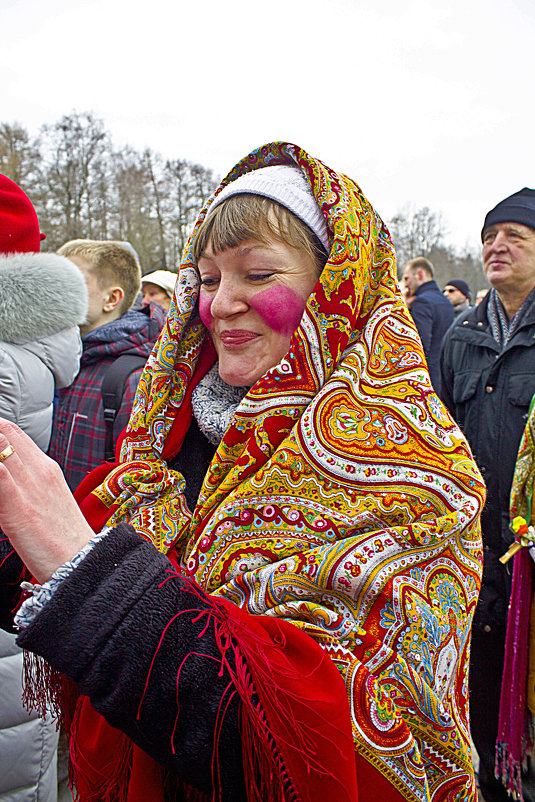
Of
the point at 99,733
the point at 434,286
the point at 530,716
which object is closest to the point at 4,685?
the point at 99,733

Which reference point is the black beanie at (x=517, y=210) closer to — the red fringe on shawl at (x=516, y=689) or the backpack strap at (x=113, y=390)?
the red fringe on shawl at (x=516, y=689)

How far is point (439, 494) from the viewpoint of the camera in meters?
1.19

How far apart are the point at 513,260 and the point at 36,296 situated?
2568mm

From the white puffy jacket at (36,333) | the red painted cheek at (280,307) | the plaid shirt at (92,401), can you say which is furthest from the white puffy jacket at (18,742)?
A: the red painted cheek at (280,307)

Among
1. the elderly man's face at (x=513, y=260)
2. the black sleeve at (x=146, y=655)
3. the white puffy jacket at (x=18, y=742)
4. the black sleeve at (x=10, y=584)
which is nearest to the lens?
the black sleeve at (x=146, y=655)

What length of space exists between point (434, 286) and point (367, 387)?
244 inches

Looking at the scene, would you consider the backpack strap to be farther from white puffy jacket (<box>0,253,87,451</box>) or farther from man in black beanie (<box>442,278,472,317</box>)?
man in black beanie (<box>442,278,472,317</box>)

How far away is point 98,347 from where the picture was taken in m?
3.28

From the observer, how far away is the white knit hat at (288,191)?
1446 mm

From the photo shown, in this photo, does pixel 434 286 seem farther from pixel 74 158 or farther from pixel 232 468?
pixel 74 158

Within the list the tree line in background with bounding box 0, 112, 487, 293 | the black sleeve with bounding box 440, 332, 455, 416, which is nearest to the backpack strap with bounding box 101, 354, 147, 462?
the black sleeve with bounding box 440, 332, 455, 416

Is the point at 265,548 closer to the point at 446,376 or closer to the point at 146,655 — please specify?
the point at 146,655

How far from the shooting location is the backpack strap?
3041 mm

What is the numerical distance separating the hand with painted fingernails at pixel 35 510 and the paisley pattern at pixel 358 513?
0.37 meters
